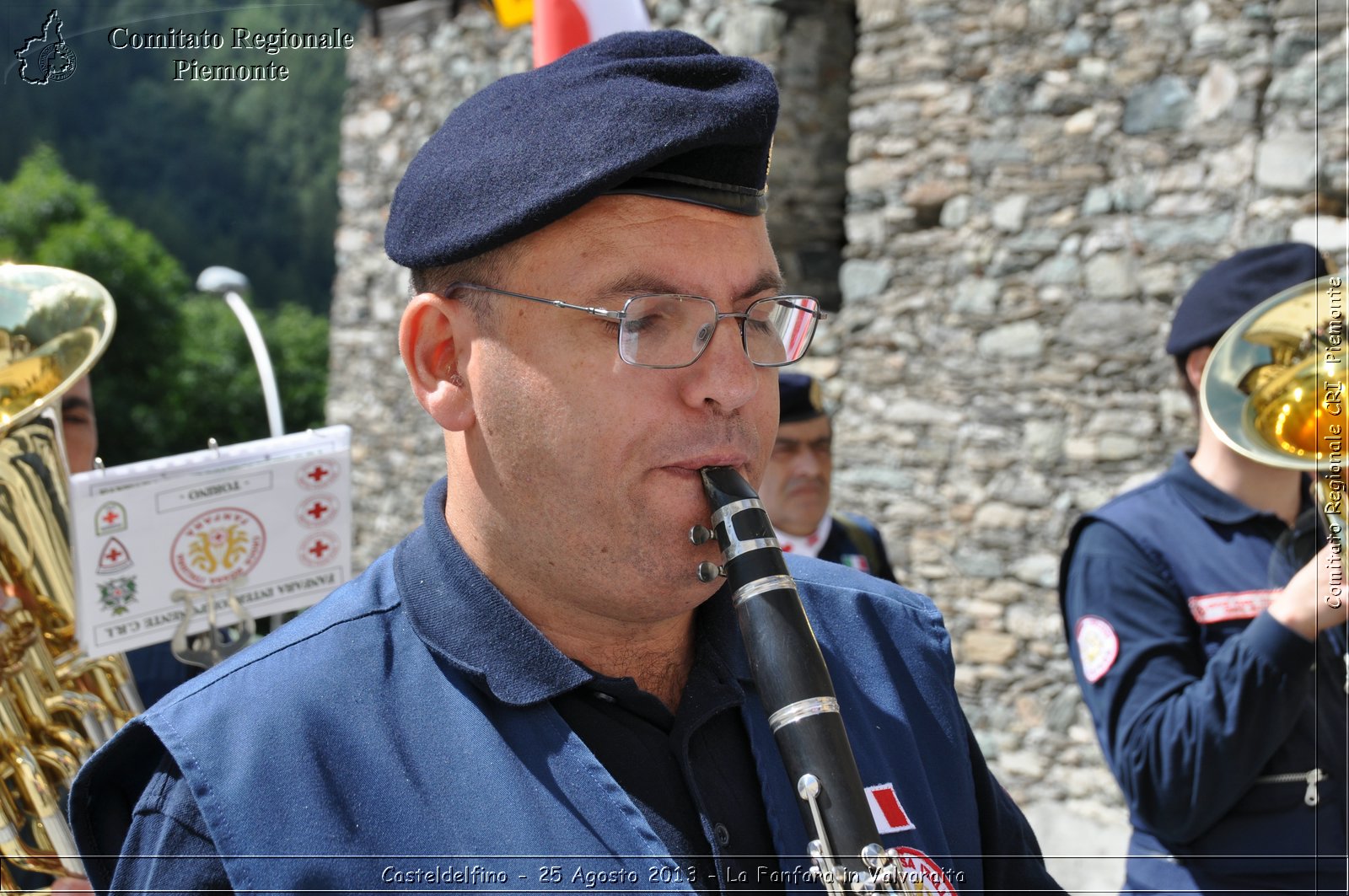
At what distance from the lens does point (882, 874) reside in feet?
3.91

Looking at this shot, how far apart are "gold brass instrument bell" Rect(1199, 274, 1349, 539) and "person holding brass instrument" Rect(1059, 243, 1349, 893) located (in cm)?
1

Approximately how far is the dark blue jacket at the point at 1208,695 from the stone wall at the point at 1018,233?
8.16 ft

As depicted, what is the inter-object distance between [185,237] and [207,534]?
84.8 feet

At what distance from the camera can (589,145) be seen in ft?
4.24

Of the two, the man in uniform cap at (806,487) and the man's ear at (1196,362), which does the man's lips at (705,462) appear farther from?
the man in uniform cap at (806,487)

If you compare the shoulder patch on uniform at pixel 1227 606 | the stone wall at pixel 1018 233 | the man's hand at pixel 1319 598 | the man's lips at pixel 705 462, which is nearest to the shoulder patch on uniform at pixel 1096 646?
the shoulder patch on uniform at pixel 1227 606

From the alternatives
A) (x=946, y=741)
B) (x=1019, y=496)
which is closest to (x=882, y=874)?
(x=946, y=741)

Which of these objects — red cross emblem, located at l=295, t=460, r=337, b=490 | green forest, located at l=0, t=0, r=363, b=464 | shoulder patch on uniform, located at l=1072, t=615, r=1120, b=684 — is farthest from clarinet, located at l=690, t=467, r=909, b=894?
green forest, located at l=0, t=0, r=363, b=464

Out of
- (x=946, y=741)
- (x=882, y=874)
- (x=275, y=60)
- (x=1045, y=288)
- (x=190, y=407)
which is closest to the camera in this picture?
(x=882, y=874)

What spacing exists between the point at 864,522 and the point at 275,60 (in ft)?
8.81

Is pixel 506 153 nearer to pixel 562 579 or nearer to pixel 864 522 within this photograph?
pixel 562 579

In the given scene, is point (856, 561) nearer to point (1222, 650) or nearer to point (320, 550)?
point (1222, 650)

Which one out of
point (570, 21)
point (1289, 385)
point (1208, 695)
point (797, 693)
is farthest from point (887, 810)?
point (570, 21)

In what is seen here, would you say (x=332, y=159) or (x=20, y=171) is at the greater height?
(x=20, y=171)
